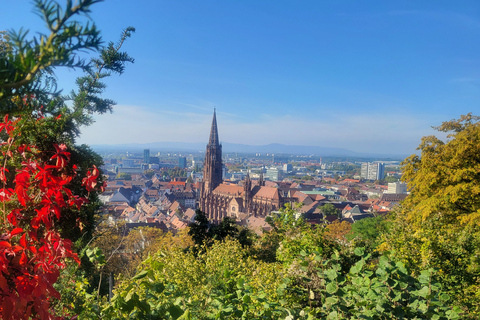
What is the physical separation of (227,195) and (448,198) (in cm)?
5051

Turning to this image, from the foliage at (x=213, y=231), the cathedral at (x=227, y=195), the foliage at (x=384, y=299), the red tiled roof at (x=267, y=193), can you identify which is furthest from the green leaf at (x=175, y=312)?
the red tiled roof at (x=267, y=193)

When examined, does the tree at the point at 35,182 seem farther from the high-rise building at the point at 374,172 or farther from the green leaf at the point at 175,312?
the high-rise building at the point at 374,172

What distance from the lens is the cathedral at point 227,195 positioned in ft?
176

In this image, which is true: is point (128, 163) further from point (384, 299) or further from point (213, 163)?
point (384, 299)

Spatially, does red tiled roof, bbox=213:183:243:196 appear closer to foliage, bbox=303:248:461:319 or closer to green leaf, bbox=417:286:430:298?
foliage, bbox=303:248:461:319

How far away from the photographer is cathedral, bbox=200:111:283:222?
5350 centimetres

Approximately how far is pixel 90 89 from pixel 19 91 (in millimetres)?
3762

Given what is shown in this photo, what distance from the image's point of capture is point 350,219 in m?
47.4

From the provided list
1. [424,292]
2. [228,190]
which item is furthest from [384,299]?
[228,190]

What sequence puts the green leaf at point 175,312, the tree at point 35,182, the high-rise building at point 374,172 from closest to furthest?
the tree at point 35,182 < the green leaf at point 175,312 < the high-rise building at point 374,172

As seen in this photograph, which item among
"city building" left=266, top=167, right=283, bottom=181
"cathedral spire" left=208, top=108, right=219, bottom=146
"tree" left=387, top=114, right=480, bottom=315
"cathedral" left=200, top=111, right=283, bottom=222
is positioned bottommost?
"city building" left=266, top=167, right=283, bottom=181

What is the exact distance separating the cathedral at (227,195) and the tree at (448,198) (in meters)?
40.9

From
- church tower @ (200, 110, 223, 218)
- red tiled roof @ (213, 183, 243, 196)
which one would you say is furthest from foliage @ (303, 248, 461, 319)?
church tower @ (200, 110, 223, 218)

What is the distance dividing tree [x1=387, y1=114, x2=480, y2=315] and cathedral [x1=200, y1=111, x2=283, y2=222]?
40.9 m
